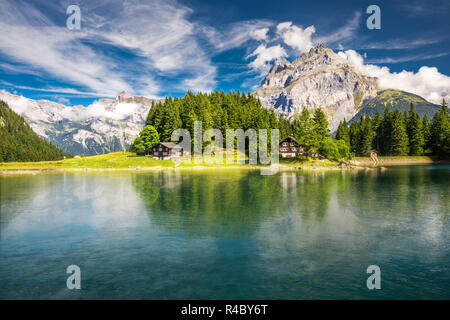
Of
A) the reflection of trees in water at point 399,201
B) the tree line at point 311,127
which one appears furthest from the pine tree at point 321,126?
the reflection of trees in water at point 399,201

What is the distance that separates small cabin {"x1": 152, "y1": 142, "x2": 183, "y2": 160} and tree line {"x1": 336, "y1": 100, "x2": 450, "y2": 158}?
95.7 meters

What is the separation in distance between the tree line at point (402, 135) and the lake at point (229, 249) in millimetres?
123451

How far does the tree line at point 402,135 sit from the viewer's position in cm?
13938

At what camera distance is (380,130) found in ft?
527

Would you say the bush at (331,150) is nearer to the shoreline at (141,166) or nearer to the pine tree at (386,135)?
the shoreline at (141,166)

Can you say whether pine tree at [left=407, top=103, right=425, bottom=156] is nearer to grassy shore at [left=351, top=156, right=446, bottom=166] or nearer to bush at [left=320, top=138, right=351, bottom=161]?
grassy shore at [left=351, top=156, right=446, bottom=166]

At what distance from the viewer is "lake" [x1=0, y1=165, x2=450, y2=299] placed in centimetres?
1589

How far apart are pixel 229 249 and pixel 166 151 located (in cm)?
11121

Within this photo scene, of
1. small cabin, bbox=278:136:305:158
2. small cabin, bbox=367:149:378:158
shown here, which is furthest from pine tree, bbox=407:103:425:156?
small cabin, bbox=278:136:305:158

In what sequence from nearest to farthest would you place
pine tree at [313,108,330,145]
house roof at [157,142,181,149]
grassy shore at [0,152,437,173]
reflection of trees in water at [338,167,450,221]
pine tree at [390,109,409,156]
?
1. reflection of trees in water at [338,167,450,221]
2. grassy shore at [0,152,437,173]
3. pine tree at [313,108,330,145]
4. house roof at [157,142,181,149]
5. pine tree at [390,109,409,156]

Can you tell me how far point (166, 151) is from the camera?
129250 mm
